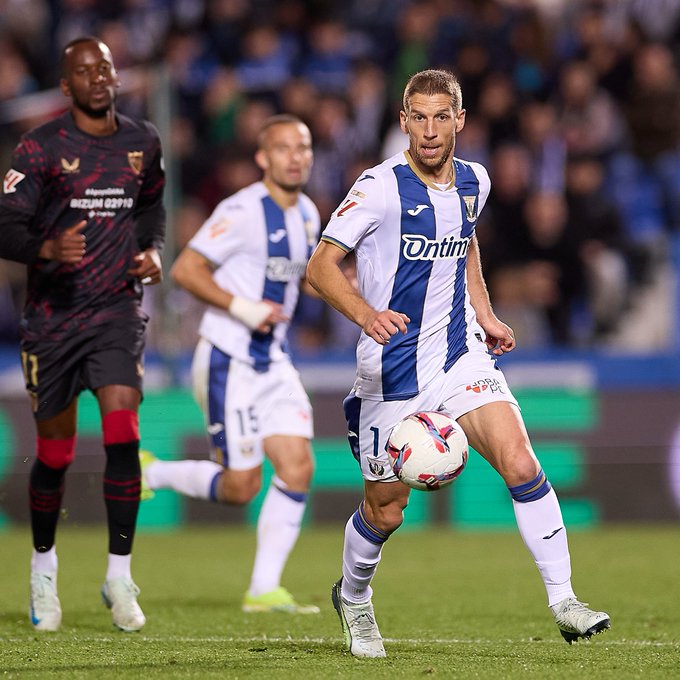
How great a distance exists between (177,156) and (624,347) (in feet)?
16.7

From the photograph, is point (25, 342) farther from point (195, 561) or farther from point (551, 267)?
point (551, 267)

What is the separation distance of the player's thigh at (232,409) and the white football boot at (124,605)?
1570 mm

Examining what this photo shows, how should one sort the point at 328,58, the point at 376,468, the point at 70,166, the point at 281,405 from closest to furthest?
A: the point at 376,468, the point at 70,166, the point at 281,405, the point at 328,58

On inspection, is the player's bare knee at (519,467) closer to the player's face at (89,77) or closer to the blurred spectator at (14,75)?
the player's face at (89,77)

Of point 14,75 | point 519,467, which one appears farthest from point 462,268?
point 14,75

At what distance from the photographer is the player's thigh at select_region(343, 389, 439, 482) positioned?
5.84 m

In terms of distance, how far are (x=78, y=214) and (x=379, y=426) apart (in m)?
2.08

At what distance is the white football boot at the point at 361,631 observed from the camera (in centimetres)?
589

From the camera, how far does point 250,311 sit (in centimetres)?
809

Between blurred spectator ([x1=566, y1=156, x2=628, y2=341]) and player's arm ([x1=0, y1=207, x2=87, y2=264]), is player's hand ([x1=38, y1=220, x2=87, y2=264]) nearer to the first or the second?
player's arm ([x1=0, y1=207, x2=87, y2=264])

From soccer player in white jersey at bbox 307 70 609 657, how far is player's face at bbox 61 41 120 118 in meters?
1.73

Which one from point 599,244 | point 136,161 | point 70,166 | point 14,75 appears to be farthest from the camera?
point 14,75

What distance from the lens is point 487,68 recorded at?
551 inches

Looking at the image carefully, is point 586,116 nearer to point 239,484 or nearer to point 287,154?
point 287,154
